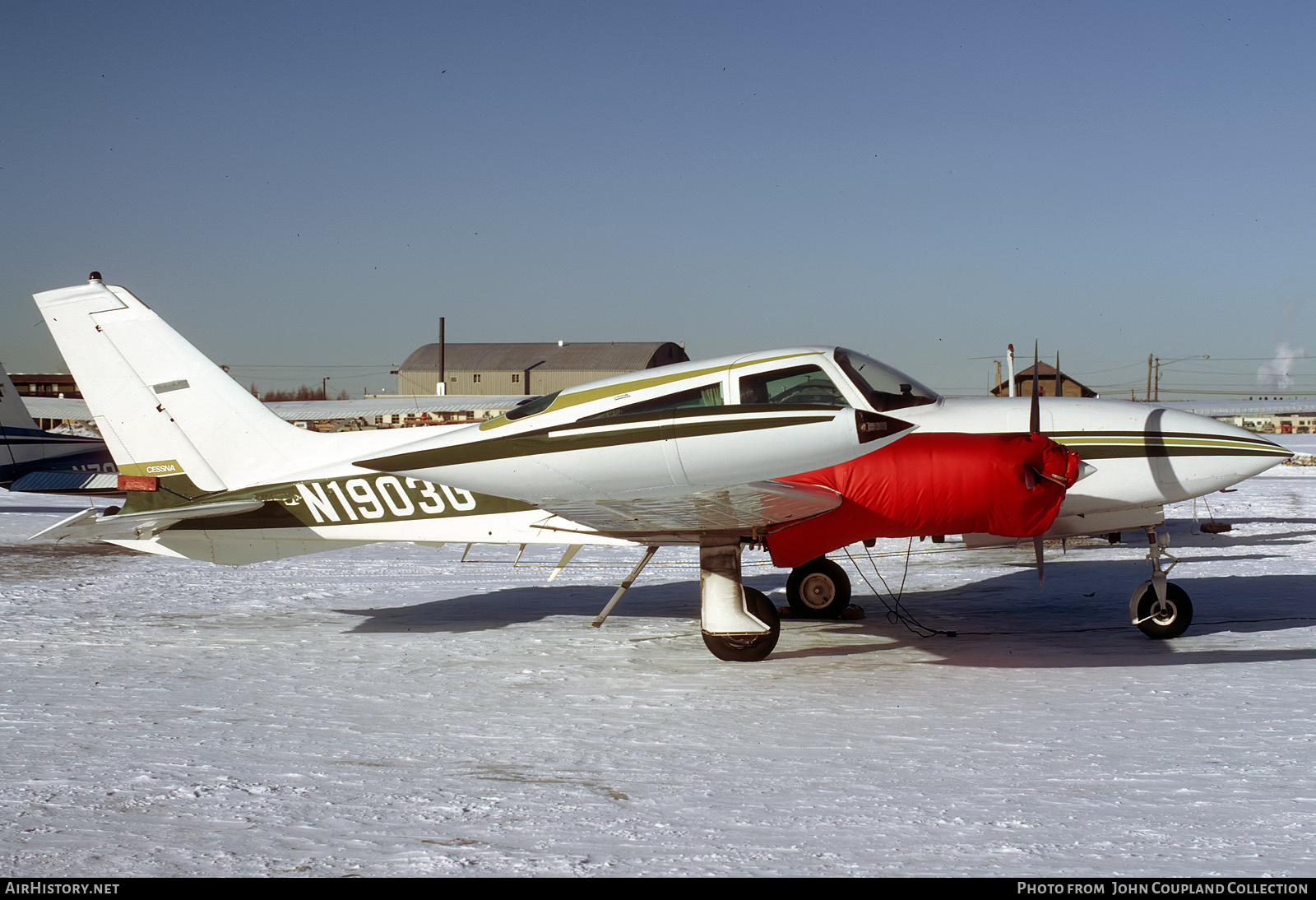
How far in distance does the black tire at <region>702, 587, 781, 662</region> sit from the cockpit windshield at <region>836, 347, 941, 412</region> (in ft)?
6.35

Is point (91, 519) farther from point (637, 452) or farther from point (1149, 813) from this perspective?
point (1149, 813)

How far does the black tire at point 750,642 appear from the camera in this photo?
26.7ft

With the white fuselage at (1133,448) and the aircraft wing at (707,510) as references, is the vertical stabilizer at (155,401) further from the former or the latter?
the white fuselage at (1133,448)

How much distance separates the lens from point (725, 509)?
7.59 meters

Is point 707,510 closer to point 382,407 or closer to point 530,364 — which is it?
point 382,407

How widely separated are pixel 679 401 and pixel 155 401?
547cm

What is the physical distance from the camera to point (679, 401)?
7.68 meters

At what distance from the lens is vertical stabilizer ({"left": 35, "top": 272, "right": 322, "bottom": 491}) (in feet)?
31.4

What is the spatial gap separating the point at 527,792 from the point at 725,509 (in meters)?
3.15

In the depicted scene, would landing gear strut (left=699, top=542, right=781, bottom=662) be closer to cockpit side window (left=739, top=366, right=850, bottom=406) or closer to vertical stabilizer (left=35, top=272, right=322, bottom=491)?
cockpit side window (left=739, top=366, right=850, bottom=406)

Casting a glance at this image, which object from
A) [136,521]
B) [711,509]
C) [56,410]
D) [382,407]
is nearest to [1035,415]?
[711,509]

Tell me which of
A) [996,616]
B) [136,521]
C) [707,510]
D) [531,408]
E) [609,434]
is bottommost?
[996,616]

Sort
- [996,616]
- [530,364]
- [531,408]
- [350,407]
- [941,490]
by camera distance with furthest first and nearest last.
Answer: [530,364] → [350,407] → [996,616] → [531,408] → [941,490]

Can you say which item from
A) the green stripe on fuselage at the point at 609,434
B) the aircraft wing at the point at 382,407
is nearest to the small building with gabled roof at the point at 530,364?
the aircraft wing at the point at 382,407
